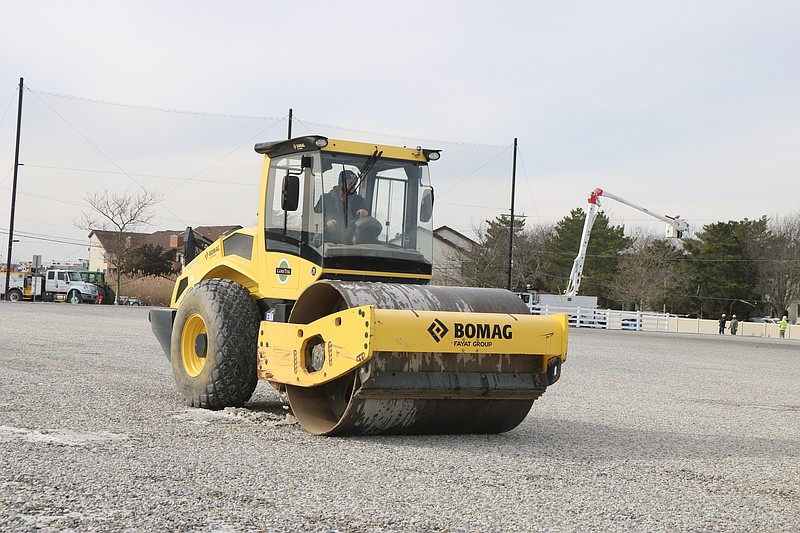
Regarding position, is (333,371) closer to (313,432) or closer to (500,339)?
(313,432)

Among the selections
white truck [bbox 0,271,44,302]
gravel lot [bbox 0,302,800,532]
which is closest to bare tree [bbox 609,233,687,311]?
white truck [bbox 0,271,44,302]

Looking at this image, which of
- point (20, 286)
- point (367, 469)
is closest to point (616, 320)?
point (20, 286)

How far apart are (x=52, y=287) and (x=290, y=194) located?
4982 centimetres

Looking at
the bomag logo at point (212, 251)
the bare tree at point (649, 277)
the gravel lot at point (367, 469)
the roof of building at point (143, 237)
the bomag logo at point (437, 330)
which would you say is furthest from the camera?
the bare tree at point (649, 277)

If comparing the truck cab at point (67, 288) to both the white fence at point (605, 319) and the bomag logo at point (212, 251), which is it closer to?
the white fence at point (605, 319)

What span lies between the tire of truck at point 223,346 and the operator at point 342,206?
1197 mm

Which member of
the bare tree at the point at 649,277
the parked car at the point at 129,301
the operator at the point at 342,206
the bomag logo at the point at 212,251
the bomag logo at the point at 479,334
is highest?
the bare tree at the point at 649,277

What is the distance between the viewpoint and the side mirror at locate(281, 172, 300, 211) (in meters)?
8.73

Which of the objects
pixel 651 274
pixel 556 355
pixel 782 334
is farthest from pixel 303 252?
pixel 651 274

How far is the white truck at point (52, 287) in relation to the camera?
54.2 m

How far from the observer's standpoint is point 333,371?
7500mm

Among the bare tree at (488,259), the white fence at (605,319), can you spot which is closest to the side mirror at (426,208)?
the white fence at (605,319)

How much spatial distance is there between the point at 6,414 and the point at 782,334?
51466 millimetres

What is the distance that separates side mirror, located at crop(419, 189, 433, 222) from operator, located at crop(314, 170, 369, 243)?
64 cm
